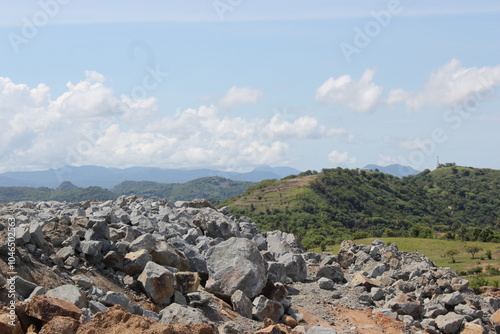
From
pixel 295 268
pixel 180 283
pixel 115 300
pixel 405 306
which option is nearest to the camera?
pixel 115 300

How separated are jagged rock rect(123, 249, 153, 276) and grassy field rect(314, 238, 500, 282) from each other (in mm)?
37255

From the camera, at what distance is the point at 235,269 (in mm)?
15633

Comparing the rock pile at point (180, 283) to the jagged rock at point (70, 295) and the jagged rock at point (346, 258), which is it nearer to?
the jagged rock at point (70, 295)

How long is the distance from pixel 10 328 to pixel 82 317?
1278mm

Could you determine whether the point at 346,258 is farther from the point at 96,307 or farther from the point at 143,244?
the point at 96,307

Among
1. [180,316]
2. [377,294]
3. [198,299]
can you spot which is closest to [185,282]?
[198,299]

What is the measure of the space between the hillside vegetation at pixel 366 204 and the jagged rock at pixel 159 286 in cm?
7855

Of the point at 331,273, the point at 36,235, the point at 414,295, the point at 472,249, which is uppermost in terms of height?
the point at 36,235

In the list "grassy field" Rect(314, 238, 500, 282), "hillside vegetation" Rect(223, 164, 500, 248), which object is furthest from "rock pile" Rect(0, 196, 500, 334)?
"hillside vegetation" Rect(223, 164, 500, 248)

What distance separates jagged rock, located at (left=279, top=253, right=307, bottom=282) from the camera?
20.7 m

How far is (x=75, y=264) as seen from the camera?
13.3 m

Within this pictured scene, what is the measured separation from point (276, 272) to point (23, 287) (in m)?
10.8

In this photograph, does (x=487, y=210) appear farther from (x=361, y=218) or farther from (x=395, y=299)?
(x=395, y=299)

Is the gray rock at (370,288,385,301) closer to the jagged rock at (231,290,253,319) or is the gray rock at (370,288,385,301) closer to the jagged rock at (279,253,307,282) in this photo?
the jagged rock at (279,253,307,282)
